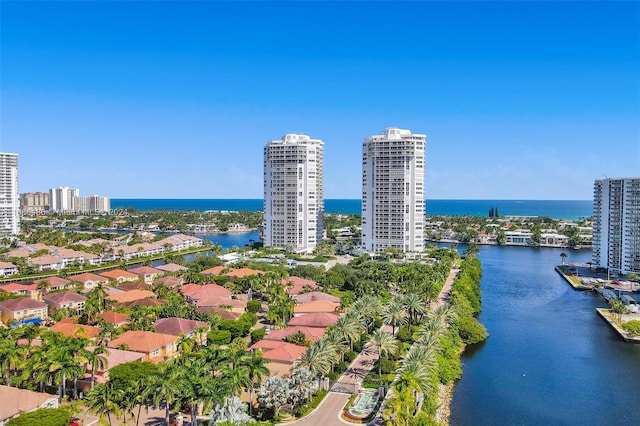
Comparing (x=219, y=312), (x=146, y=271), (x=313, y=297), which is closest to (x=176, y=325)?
(x=219, y=312)

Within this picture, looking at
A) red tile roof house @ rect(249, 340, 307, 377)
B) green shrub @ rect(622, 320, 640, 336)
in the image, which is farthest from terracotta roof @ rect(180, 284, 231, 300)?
green shrub @ rect(622, 320, 640, 336)

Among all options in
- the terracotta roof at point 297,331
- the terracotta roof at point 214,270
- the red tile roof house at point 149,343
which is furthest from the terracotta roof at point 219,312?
the terracotta roof at point 214,270

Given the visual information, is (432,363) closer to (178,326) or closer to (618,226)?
(178,326)

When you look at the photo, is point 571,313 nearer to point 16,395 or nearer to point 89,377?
point 89,377

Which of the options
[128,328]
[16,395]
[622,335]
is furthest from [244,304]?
[622,335]

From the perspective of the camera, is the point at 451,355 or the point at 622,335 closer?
the point at 451,355

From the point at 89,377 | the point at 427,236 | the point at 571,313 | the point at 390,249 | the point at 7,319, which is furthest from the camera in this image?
the point at 427,236

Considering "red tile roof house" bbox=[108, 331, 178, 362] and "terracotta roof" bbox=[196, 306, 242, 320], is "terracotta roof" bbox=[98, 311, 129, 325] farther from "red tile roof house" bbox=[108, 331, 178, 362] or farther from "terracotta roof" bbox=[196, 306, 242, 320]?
"terracotta roof" bbox=[196, 306, 242, 320]
